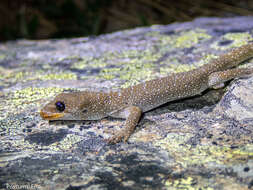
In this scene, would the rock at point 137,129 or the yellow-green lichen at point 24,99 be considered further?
the yellow-green lichen at point 24,99

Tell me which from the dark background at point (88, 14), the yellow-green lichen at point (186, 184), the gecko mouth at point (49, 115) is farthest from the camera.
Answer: the dark background at point (88, 14)

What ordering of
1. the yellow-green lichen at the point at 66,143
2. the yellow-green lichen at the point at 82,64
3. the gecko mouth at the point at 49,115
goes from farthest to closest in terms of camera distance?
the yellow-green lichen at the point at 82,64, the gecko mouth at the point at 49,115, the yellow-green lichen at the point at 66,143

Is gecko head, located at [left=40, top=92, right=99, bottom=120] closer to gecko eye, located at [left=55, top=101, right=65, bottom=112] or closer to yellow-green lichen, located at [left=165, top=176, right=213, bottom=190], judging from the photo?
gecko eye, located at [left=55, top=101, right=65, bottom=112]

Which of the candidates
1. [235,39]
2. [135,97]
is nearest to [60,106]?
[135,97]

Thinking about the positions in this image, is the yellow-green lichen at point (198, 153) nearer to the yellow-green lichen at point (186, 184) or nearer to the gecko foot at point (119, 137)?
the yellow-green lichen at point (186, 184)

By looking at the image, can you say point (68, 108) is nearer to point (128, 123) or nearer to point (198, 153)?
point (128, 123)

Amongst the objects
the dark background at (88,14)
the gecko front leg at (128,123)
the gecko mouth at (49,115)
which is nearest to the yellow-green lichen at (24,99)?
the gecko mouth at (49,115)
